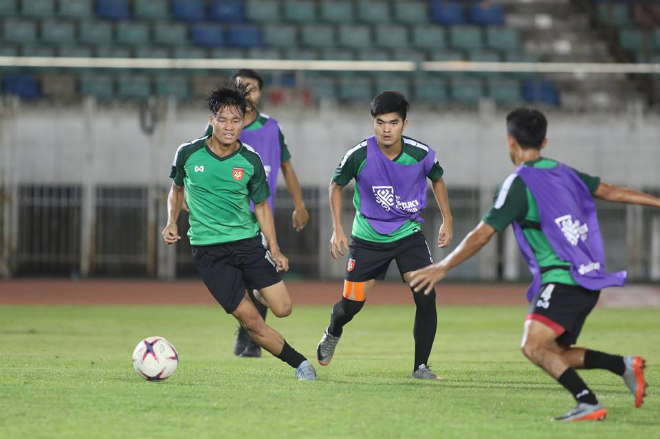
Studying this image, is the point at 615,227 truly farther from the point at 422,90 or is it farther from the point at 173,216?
the point at 173,216

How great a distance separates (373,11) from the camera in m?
31.9

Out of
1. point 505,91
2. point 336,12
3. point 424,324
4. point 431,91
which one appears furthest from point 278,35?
point 424,324

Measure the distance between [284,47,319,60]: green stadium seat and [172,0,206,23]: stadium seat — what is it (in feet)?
10.2

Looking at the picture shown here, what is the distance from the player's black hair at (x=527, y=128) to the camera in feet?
23.0

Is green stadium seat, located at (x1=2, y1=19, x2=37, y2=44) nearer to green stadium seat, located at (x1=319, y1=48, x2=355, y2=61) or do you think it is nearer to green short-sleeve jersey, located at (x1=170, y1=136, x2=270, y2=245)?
green stadium seat, located at (x1=319, y1=48, x2=355, y2=61)

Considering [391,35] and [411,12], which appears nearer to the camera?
[391,35]

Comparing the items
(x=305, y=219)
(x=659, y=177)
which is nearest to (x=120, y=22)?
(x=659, y=177)

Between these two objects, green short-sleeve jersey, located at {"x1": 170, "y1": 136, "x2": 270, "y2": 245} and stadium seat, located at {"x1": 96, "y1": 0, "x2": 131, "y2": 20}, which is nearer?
green short-sleeve jersey, located at {"x1": 170, "y1": 136, "x2": 270, "y2": 245}

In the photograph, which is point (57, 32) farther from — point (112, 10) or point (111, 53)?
point (111, 53)

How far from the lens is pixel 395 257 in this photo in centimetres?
948

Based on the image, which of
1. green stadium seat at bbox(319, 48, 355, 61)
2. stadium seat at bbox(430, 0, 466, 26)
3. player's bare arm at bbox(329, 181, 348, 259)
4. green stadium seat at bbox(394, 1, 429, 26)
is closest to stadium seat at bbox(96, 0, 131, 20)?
green stadium seat at bbox(319, 48, 355, 61)

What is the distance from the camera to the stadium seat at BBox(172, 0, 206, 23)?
102 feet

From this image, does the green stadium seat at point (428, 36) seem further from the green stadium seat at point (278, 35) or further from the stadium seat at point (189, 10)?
the stadium seat at point (189, 10)

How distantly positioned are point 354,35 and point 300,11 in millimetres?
1716
